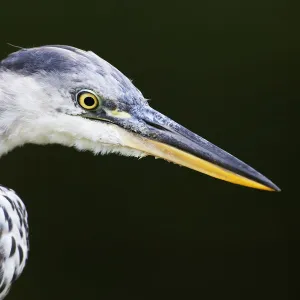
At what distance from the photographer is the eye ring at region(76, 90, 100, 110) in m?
1.54

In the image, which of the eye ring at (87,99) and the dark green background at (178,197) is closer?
the eye ring at (87,99)

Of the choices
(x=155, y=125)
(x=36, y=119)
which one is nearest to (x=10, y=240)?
(x=36, y=119)

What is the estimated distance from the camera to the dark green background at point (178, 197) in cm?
307

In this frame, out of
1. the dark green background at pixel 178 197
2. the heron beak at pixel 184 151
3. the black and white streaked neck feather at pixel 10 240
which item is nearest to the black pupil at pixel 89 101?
the heron beak at pixel 184 151

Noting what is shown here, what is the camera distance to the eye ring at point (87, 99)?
60.6 inches

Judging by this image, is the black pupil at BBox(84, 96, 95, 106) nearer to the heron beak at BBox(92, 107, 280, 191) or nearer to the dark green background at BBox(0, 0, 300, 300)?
the heron beak at BBox(92, 107, 280, 191)

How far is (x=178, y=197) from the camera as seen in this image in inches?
130

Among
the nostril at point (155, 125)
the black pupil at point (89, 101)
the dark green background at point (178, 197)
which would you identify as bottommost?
the dark green background at point (178, 197)

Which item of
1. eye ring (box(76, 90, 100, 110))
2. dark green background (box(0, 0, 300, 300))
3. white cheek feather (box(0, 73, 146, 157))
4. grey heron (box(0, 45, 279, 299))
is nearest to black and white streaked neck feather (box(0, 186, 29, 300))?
grey heron (box(0, 45, 279, 299))

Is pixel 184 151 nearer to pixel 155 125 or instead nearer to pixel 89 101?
pixel 155 125

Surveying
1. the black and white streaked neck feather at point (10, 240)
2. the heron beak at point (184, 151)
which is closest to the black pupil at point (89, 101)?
the heron beak at point (184, 151)

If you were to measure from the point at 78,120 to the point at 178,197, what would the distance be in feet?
5.86

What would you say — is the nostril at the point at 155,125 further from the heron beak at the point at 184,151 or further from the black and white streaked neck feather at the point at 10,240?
the black and white streaked neck feather at the point at 10,240

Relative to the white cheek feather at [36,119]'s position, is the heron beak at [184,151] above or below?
below
